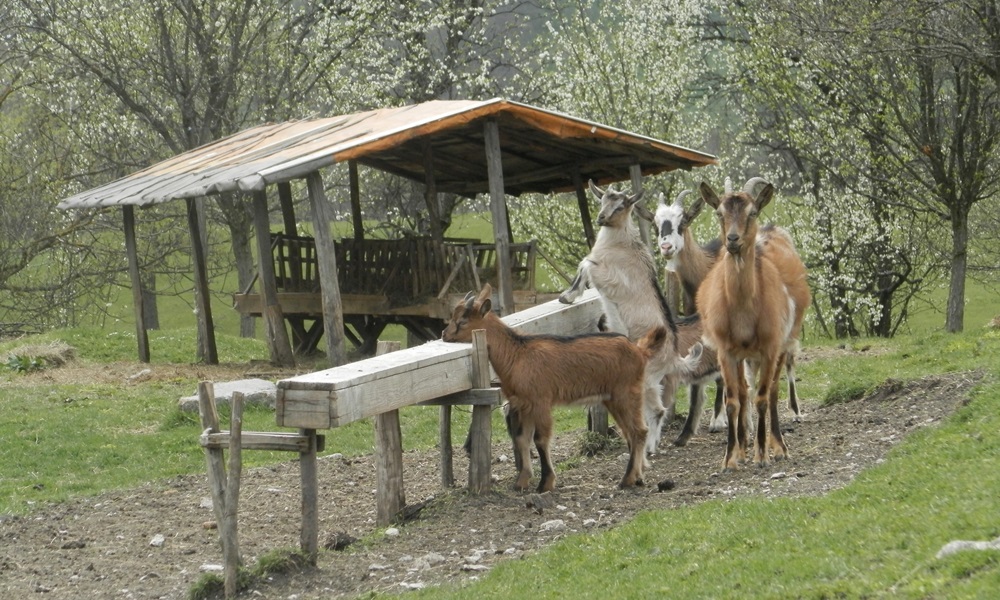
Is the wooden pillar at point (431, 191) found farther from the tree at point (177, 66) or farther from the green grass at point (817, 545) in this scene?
the green grass at point (817, 545)

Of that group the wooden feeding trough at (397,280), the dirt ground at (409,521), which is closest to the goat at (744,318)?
the dirt ground at (409,521)

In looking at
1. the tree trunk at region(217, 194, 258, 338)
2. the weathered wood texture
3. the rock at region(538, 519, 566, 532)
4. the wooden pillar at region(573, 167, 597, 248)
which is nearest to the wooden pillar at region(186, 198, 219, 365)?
the tree trunk at region(217, 194, 258, 338)

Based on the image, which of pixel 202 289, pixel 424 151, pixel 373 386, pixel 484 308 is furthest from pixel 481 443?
pixel 202 289

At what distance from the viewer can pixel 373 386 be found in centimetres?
776

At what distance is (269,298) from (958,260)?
11351 millimetres

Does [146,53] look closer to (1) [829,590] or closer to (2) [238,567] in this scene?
(2) [238,567]

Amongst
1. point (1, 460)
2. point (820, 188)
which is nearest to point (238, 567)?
point (1, 460)

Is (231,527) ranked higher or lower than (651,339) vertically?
lower

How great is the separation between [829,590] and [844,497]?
1915mm

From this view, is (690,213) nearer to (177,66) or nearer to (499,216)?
(499,216)

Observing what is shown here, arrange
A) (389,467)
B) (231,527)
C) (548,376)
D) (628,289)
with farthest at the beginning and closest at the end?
(628,289)
(548,376)
(389,467)
(231,527)

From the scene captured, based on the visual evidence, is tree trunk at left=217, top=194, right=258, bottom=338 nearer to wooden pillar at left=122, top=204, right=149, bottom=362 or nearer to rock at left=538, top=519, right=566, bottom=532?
wooden pillar at left=122, top=204, right=149, bottom=362

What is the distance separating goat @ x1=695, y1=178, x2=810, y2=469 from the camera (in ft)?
30.3

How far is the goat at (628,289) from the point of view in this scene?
1127 centimetres
